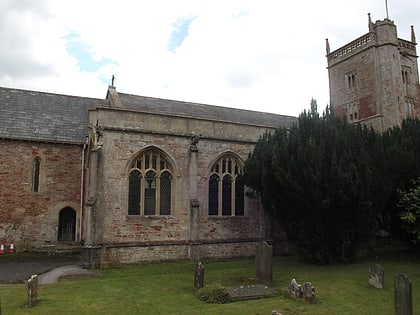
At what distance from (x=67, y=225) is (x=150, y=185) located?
6.73 metres

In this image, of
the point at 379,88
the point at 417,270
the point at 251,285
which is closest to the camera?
the point at 251,285

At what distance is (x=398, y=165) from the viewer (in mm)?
14844

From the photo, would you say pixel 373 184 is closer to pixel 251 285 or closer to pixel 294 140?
pixel 294 140

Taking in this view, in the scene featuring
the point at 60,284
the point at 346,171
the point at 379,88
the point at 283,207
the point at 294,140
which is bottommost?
the point at 60,284

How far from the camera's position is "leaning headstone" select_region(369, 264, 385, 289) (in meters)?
10.8

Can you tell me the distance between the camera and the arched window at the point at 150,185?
53.9 feet

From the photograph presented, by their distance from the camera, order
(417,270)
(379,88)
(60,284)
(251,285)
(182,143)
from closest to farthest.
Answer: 1. (251,285)
2. (60,284)
3. (417,270)
4. (182,143)
5. (379,88)

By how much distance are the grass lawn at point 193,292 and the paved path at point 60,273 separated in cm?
Result: 67

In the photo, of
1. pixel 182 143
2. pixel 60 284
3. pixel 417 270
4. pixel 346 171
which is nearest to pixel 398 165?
pixel 346 171

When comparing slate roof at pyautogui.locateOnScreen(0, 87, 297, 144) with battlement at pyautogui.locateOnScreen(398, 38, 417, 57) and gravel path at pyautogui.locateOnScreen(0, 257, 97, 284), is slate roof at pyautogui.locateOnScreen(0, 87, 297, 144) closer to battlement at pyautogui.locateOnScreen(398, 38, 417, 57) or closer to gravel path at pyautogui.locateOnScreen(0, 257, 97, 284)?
gravel path at pyautogui.locateOnScreen(0, 257, 97, 284)

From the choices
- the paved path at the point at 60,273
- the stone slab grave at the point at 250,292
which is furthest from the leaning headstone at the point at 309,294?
the paved path at the point at 60,273

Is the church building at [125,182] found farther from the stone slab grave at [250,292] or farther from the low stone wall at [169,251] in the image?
the stone slab grave at [250,292]

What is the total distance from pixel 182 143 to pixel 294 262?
7.16m

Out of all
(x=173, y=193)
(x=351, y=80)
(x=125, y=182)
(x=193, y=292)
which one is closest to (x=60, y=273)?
(x=125, y=182)
